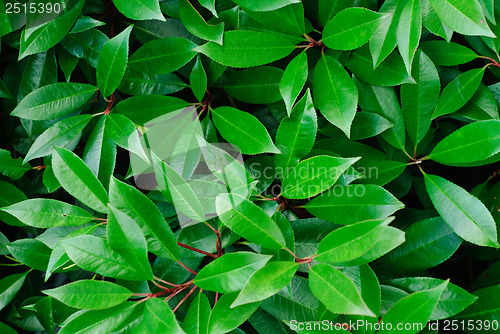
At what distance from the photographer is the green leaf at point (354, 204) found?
76cm

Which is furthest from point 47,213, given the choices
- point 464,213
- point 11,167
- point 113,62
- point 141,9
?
point 464,213

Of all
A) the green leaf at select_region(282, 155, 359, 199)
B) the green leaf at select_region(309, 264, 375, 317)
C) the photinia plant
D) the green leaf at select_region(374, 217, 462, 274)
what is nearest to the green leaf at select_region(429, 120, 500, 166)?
the photinia plant

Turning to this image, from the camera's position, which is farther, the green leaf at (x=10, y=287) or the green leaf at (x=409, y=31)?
the green leaf at (x=10, y=287)

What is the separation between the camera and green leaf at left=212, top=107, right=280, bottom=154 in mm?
803

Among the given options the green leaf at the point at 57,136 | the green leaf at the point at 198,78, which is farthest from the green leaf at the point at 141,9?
the green leaf at the point at 57,136

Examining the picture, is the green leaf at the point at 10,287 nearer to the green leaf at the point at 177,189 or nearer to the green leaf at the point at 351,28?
the green leaf at the point at 177,189

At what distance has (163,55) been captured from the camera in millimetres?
878

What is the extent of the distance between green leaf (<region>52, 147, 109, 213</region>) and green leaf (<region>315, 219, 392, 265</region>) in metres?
0.40

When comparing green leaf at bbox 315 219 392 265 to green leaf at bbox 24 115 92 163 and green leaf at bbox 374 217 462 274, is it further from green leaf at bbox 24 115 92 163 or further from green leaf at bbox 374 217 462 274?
green leaf at bbox 24 115 92 163

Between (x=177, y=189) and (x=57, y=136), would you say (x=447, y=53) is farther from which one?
(x=57, y=136)

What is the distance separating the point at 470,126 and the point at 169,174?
557mm

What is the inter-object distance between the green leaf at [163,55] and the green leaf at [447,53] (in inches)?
19.0

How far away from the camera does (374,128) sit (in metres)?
0.87

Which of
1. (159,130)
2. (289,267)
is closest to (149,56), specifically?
(159,130)
